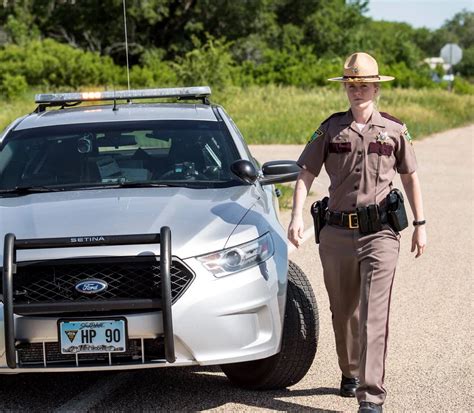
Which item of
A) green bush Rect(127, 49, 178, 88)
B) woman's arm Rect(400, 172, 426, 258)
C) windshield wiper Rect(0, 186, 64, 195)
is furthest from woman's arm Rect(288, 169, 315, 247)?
green bush Rect(127, 49, 178, 88)

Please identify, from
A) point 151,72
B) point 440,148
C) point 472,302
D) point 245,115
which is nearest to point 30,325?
point 472,302

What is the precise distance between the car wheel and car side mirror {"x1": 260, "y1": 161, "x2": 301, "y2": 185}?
0.86 metres

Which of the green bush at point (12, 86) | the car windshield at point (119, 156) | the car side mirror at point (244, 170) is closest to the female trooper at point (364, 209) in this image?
the car side mirror at point (244, 170)

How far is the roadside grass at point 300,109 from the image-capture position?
30750 millimetres

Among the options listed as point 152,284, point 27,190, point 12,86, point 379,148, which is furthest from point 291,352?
point 12,86

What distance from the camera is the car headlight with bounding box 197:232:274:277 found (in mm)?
5082

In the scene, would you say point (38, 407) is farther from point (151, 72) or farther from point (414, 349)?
point (151, 72)

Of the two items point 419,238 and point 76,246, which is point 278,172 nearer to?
point 419,238

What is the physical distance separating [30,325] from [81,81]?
165ft

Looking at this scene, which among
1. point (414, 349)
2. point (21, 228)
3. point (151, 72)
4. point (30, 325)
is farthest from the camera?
point (151, 72)

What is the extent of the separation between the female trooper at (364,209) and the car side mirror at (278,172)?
1.01 meters

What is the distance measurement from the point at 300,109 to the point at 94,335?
1342 inches

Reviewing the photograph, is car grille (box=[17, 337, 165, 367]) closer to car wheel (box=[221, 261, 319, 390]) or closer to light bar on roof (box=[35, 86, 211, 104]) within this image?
car wheel (box=[221, 261, 319, 390])

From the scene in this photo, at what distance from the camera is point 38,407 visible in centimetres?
549
